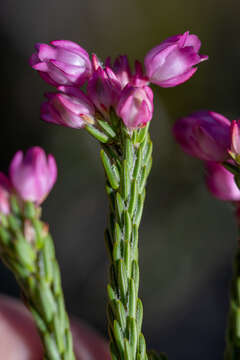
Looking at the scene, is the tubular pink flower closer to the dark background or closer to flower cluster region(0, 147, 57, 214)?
flower cluster region(0, 147, 57, 214)

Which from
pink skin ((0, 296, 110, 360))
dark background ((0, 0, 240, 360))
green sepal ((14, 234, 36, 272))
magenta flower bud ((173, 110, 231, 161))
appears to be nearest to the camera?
green sepal ((14, 234, 36, 272))

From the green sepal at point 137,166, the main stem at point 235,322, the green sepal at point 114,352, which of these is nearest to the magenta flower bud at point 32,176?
the green sepal at point 137,166

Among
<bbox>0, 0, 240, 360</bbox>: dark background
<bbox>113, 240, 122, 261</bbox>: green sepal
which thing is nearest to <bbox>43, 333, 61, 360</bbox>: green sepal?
<bbox>113, 240, 122, 261</bbox>: green sepal

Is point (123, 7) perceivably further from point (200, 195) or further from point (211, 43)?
point (200, 195)

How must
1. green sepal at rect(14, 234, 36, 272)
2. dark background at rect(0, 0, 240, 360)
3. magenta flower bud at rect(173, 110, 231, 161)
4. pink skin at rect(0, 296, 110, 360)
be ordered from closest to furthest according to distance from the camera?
1. green sepal at rect(14, 234, 36, 272)
2. magenta flower bud at rect(173, 110, 231, 161)
3. pink skin at rect(0, 296, 110, 360)
4. dark background at rect(0, 0, 240, 360)

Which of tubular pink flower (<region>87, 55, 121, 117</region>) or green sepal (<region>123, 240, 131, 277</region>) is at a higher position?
tubular pink flower (<region>87, 55, 121, 117</region>)

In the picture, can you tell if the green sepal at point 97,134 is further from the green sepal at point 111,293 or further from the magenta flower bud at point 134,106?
the green sepal at point 111,293

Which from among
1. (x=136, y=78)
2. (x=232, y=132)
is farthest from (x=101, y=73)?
(x=232, y=132)
